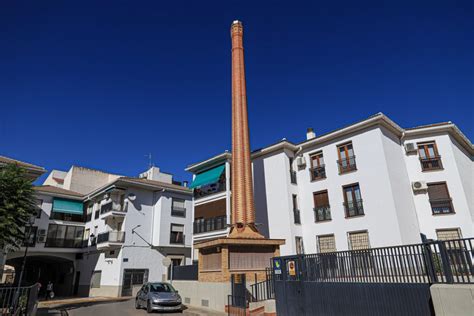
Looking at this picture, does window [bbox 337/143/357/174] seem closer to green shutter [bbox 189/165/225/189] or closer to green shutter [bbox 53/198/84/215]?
green shutter [bbox 189/165/225/189]

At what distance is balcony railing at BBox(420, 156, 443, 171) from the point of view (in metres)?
20.2

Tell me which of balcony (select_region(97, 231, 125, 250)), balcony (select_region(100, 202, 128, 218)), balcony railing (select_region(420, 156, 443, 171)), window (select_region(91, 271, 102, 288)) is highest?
balcony railing (select_region(420, 156, 443, 171))

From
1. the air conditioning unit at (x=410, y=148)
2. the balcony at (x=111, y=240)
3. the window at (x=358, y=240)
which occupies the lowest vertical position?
the window at (x=358, y=240)

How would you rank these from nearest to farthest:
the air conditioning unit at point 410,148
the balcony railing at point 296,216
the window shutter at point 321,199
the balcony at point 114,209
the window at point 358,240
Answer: the window at point 358,240 → the air conditioning unit at point 410,148 → the window shutter at point 321,199 → the balcony railing at point 296,216 → the balcony at point 114,209

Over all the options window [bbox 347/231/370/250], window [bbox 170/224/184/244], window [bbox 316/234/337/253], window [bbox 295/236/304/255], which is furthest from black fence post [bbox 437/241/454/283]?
window [bbox 170/224/184/244]

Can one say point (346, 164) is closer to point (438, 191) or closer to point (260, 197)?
point (438, 191)

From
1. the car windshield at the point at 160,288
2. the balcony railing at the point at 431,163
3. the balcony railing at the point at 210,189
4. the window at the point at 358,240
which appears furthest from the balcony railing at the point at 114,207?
the balcony railing at the point at 431,163

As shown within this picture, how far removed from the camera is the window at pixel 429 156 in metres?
20.2

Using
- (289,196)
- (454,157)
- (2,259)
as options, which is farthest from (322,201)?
(2,259)

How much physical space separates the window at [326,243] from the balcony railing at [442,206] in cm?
637

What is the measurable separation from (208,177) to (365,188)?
12.4 meters

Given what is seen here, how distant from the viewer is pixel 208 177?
86.1 ft

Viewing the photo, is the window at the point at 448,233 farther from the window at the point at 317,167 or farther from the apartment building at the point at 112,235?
the apartment building at the point at 112,235

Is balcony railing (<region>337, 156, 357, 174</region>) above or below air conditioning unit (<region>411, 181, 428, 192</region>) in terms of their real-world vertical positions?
above
